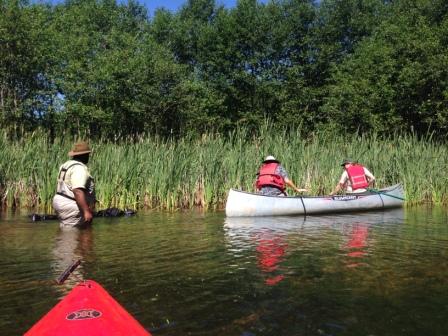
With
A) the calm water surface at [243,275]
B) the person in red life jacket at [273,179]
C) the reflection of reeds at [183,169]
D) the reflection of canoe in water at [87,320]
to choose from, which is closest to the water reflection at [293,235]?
the calm water surface at [243,275]

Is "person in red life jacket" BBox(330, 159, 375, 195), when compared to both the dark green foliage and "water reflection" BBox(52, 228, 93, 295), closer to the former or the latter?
the dark green foliage

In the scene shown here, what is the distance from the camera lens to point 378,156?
618 inches

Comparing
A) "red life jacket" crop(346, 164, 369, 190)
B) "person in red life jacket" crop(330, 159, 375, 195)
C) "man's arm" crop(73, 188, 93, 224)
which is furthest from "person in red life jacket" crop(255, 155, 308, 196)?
"man's arm" crop(73, 188, 93, 224)

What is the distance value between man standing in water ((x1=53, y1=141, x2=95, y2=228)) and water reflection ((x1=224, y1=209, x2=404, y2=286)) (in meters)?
2.20

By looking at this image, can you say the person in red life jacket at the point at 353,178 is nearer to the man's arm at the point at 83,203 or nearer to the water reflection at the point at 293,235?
the water reflection at the point at 293,235

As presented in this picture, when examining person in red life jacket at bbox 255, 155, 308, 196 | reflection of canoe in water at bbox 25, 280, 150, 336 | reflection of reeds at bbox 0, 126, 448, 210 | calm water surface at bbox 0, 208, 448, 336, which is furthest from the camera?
reflection of reeds at bbox 0, 126, 448, 210

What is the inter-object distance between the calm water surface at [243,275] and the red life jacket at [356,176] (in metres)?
3.64

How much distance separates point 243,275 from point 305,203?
677 cm

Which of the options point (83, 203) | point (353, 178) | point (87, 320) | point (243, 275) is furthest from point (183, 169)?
point (87, 320)

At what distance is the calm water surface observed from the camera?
14.6 ft

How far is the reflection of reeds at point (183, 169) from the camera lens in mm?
13141

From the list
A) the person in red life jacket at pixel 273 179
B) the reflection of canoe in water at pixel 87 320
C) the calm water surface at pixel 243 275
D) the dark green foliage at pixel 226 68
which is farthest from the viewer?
the dark green foliage at pixel 226 68

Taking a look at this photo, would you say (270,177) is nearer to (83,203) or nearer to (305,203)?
(305,203)

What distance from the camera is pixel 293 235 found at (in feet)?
30.1
